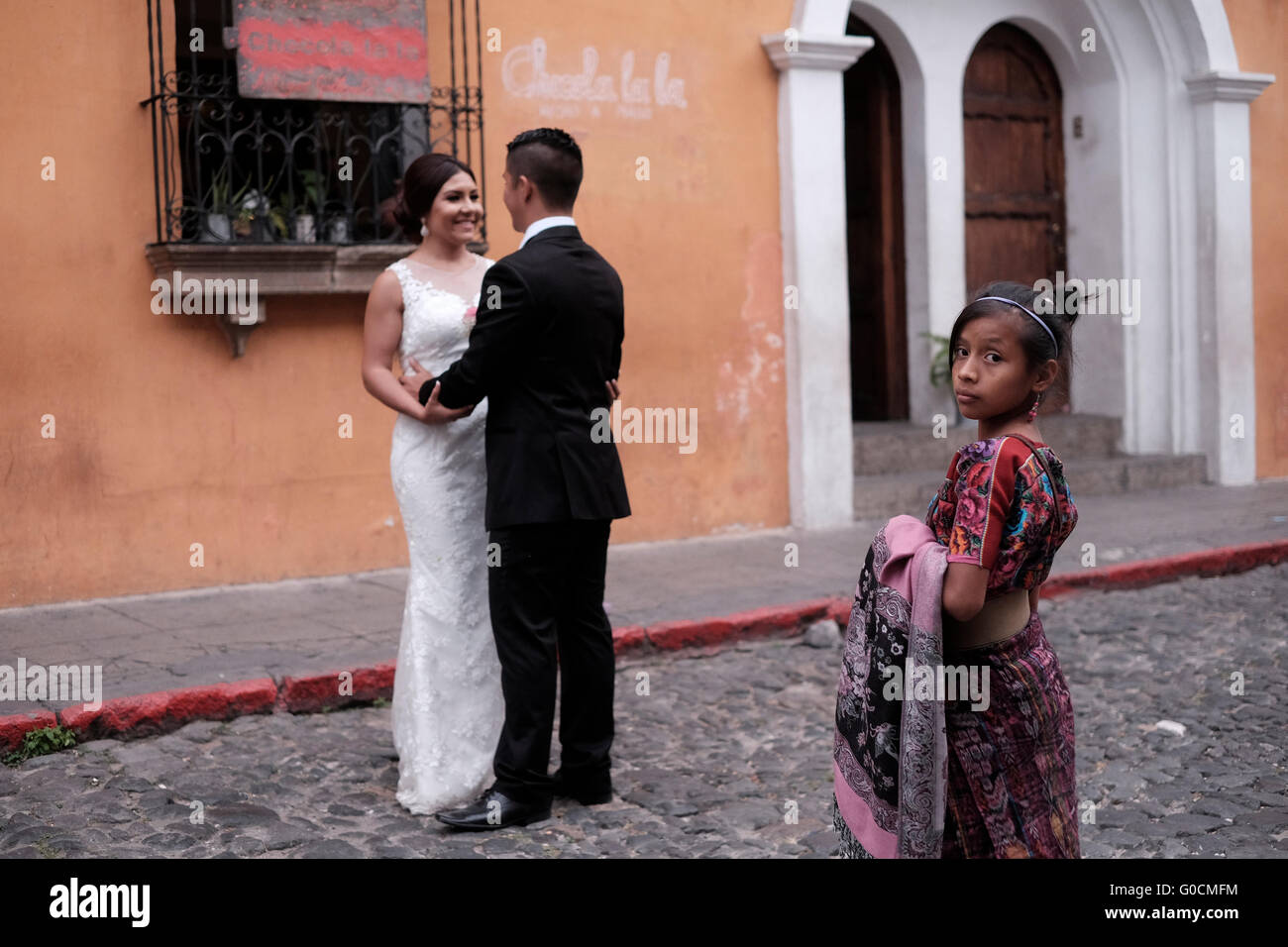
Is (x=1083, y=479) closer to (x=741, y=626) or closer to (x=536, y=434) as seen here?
(x=741, y=626)

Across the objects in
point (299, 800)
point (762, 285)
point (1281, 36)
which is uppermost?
point (1281, 36)

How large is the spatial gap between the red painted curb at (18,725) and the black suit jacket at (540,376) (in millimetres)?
1877

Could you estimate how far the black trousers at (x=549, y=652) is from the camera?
4.16 m

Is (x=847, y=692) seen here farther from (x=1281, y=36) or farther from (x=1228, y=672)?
(x=1281, y=36)

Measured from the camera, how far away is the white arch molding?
10.6m

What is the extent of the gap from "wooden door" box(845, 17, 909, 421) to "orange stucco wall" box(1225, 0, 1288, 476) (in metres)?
2.90

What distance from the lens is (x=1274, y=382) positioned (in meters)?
11.7

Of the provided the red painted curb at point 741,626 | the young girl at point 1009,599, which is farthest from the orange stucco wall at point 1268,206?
the young girl at point 1009,599

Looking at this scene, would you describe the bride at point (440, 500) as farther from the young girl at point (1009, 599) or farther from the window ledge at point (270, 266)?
the window ledge at point (270, 266)

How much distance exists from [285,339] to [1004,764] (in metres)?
5.51

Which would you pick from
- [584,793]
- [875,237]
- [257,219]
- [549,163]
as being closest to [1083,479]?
[875,237]

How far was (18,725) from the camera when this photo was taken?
4840mm
